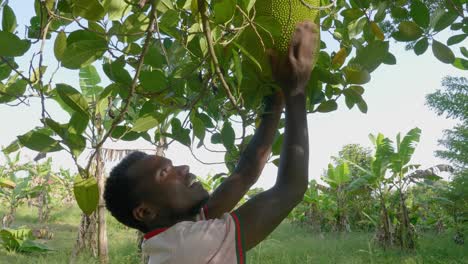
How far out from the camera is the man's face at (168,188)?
0.86m

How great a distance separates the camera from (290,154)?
0.78m

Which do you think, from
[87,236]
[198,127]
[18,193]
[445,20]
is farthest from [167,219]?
[18,193]

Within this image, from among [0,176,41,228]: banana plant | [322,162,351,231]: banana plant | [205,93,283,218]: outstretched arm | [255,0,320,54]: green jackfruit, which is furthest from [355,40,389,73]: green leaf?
[0,176,41,228]: banana plant

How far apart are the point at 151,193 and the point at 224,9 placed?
43 centimetres

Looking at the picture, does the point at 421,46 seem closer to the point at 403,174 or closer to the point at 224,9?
the point at 224,9

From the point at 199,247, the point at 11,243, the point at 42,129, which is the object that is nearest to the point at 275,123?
the point at 199,247

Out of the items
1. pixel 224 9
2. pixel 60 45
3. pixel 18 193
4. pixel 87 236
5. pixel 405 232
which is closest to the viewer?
pixel 224 9

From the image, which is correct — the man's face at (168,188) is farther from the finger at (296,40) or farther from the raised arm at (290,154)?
the finger at (296,40)

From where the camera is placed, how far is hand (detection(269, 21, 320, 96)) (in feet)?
2.47

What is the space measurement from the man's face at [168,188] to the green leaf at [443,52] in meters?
0.56

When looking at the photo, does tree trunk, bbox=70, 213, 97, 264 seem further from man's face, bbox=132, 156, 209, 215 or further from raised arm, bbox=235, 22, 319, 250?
raised arm, bbox=235, 22, 319, 250

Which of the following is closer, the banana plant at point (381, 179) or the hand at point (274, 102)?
the hand at point (274, 102)

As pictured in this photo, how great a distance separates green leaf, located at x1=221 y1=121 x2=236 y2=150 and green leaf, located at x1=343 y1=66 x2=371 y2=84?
10.4 inches

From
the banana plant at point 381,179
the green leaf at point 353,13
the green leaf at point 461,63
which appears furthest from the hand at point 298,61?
the banana plant at point 381,179
